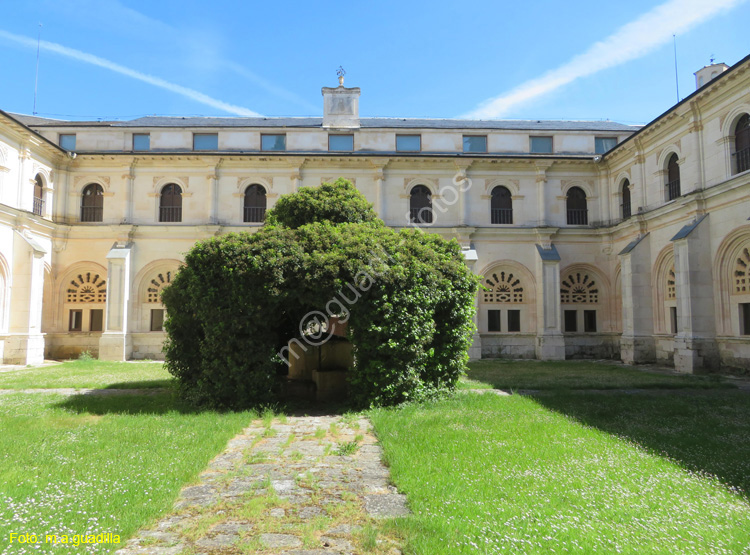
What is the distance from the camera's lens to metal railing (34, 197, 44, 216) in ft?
71.2

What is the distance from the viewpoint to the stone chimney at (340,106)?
25.4 m

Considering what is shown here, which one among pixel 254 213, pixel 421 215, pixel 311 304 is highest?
pixel 254 213

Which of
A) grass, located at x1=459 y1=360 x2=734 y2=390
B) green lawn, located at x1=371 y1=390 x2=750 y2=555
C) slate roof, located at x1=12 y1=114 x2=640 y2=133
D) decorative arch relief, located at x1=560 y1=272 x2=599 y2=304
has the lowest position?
grass, located at x1=459 y1=360 x2=734 y2=390

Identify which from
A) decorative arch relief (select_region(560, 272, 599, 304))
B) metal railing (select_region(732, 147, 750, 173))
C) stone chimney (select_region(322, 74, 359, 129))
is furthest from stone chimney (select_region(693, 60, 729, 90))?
stone chimney (select_region(322, 74, 359, 129))

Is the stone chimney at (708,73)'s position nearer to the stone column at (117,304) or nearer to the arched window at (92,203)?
the stone column at (117,304)

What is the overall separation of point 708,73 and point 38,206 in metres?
32.6

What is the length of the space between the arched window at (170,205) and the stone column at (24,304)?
5.64 meters

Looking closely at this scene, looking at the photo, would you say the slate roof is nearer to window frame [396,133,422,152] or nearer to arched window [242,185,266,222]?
window frame [396,133,422,152]

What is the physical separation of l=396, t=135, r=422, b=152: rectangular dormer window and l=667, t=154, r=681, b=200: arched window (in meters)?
11.6

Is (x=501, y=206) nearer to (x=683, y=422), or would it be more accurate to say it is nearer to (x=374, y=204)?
(x=374, y=204)

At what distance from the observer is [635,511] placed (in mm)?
4629

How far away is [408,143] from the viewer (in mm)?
24844

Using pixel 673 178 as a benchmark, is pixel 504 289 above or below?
below

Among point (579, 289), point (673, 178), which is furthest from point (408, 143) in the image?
point (673, 178)
